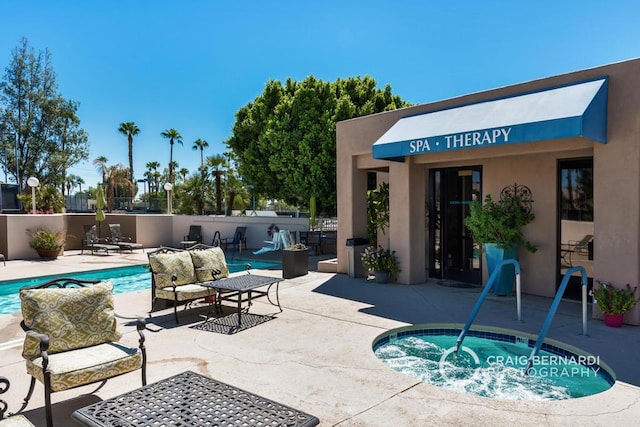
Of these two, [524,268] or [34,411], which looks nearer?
[34,411]

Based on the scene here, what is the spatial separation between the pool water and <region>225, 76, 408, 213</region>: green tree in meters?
14.9

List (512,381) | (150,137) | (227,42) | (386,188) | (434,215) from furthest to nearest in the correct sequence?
(150,137), (227,42), (386,188), (434,215), (512,381)

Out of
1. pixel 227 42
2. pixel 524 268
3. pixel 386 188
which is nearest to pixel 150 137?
pixel 227 42

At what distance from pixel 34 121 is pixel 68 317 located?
38.1 metres

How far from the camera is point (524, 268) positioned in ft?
28.6

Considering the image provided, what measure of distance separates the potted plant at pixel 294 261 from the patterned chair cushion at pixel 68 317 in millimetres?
6631

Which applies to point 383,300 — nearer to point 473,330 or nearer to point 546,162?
point 473,330

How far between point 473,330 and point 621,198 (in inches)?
120

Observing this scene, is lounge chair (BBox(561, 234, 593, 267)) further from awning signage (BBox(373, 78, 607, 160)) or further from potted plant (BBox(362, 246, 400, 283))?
potted plant (BBox(362, 246, 400, 283))

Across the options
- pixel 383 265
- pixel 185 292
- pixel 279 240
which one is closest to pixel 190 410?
pixel 185 292

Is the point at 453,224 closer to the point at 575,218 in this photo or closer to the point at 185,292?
the point at 575,218

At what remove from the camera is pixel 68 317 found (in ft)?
13.3

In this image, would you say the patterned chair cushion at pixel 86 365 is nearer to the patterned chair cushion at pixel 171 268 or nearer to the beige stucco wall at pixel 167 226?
the patterned chair cushion at pixel 171 268

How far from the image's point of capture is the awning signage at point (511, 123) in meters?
6.14
